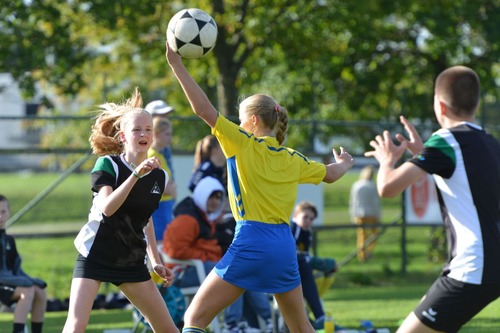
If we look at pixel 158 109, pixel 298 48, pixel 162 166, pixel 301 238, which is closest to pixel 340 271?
pixel 298 48

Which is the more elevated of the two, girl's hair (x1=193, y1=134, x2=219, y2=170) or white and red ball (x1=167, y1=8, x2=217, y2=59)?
white and red ball (x1=167, y1=8, x2=217, y2=59)

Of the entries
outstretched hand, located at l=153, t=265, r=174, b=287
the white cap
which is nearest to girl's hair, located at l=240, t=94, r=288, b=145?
outstretched hand, located at l=153, t=265, r=174, b=287

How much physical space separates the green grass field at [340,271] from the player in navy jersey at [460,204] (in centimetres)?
423

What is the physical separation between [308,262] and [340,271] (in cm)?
642

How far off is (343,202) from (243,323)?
13.6m

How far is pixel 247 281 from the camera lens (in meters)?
5.74

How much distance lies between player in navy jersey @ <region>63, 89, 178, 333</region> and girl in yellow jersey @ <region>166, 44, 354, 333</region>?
36 centimetres

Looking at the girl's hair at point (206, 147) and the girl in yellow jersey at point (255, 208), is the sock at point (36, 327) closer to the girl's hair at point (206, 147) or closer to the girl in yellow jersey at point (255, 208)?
the girl's hair at point (206, 147)

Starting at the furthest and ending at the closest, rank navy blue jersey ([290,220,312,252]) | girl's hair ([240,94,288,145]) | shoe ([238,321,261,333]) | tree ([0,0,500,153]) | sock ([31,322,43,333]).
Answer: tree ([0,0,500,153]), navy blue jersey ([290,220,312,252]), shoe ([238,321,261,333]), sock ([31,322,43,333]), girl's hair ([240,94,288,145])

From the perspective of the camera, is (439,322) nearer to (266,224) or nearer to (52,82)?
(266,224)

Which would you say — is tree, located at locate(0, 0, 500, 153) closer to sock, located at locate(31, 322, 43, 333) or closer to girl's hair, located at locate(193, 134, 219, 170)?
girl's hair, located at locate(193, 134, 219, 170)

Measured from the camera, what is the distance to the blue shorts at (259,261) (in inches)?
225

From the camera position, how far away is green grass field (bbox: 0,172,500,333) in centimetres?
1020

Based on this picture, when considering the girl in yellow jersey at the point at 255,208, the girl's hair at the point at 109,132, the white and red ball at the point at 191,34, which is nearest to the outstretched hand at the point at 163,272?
the girl in yellow jersey at the point at 255,208
